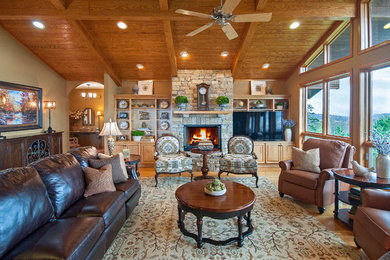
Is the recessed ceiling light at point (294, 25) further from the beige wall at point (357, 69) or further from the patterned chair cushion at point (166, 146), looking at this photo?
the patterned chair cushion at point (166, 146)

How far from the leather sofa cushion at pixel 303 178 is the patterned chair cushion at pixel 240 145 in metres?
1.37

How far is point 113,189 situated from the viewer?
2.70 metres

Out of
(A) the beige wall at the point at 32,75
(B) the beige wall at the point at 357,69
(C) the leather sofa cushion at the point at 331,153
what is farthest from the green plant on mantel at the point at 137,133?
(B) the beige wall at the point at 357,69

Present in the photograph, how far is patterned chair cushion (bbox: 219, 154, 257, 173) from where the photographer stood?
4.35m

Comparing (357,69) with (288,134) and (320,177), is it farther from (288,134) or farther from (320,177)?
(288,134)

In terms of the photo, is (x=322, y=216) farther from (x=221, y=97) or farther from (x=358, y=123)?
(x=221, y=97)

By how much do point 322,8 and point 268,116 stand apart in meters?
2.96

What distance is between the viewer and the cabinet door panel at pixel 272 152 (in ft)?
19.4

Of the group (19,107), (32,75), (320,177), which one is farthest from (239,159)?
(32,75)

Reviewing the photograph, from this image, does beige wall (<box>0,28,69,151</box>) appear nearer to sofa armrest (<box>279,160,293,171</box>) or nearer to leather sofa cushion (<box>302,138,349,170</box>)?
sofa armrest (<box>279,160,293,171</box>)

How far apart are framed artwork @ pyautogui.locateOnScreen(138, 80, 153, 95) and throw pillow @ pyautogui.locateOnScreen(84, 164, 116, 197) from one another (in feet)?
13.2

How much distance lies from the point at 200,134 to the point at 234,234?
149 inches

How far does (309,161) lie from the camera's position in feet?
11.5

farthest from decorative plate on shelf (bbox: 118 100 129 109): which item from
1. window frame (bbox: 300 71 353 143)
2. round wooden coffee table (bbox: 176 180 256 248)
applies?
window frame (bbox: 300 71 353 143)
